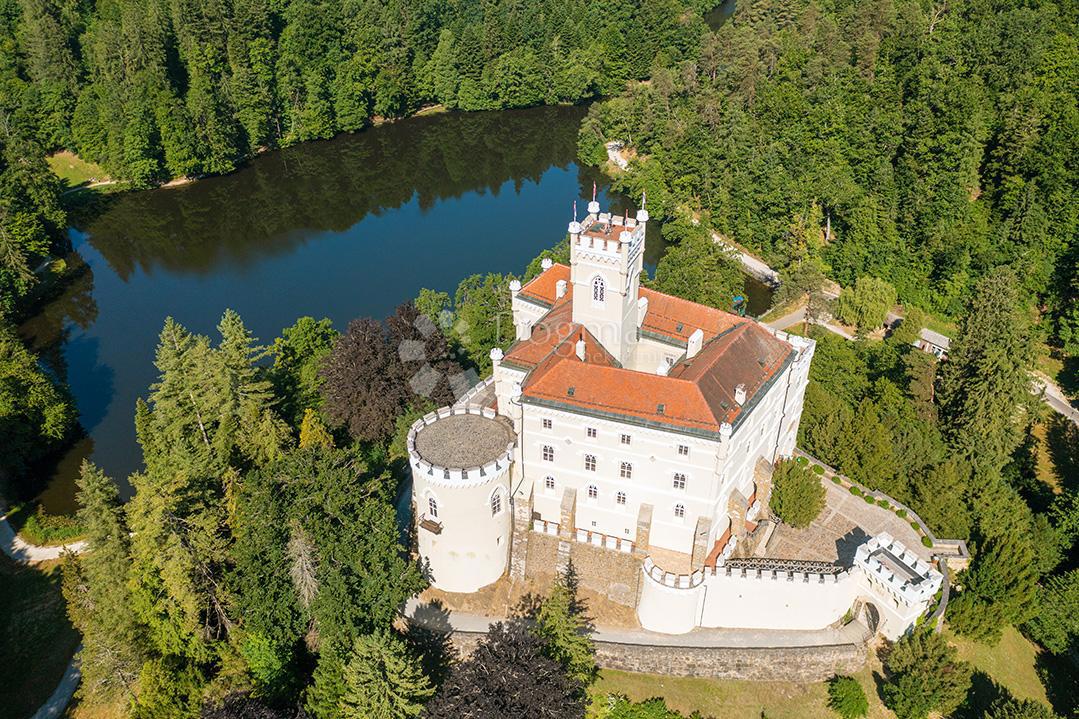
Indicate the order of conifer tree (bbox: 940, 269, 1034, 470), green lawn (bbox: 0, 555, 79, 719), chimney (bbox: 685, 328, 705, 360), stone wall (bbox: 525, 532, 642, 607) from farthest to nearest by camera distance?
conifer tree (bbox: 940, 269, 1034, 470), chimney (bbox: 685, 328, 705, 360), green lawn (bbox: 0, 555, 79, 719), stone wall (bbox: 525, 532, 642, 607)

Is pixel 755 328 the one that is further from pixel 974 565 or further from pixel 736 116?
pixel 736 116

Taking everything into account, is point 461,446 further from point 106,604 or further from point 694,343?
point 106,604

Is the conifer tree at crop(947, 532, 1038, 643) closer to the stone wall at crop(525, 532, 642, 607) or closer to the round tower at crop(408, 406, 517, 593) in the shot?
the stone wall at crop(525, 532, 642, 607)

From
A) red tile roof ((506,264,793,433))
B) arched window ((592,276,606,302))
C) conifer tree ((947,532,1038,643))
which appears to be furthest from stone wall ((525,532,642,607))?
conifer tree ((947,532,1038,643))

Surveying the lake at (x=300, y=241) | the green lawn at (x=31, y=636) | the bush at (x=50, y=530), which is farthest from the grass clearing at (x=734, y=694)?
the lake at (x=300, y=241)

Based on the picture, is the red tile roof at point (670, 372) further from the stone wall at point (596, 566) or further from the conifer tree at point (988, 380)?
the conifer tree at point (988, 380)
